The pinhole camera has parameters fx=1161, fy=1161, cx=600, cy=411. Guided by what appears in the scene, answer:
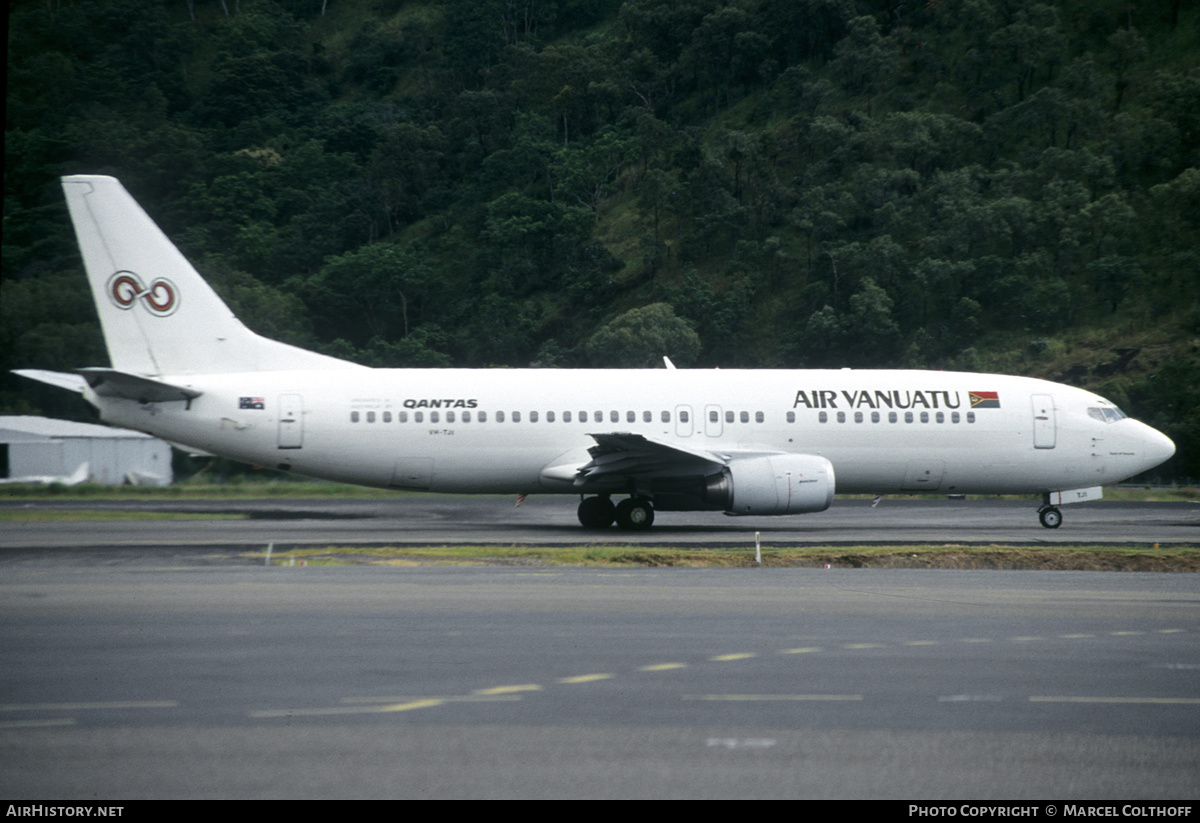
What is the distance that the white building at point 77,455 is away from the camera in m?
43.5

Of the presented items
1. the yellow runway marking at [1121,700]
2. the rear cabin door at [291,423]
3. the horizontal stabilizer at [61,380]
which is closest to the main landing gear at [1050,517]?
the rear cabin door at [291,423]

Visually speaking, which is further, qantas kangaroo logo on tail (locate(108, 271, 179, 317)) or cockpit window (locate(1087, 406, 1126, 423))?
cockpit window (locate(1087, 406, 1126, 423))

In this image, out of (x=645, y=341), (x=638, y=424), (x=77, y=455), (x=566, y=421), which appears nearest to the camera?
(x=566, y=421)

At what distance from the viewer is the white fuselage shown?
25.6m

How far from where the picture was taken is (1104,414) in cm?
2853

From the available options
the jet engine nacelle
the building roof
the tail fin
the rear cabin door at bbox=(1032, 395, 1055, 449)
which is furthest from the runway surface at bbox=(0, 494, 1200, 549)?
the building roof

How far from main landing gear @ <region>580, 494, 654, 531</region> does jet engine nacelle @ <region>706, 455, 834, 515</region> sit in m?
1.72

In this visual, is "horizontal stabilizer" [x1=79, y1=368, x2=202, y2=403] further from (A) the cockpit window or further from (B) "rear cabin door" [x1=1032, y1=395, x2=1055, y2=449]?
(A) the cockpit window

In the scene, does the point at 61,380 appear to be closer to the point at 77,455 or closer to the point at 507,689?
the point at 77,455

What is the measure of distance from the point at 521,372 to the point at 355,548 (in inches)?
313

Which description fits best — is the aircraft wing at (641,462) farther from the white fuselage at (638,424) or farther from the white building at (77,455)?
the white building at (77,455)

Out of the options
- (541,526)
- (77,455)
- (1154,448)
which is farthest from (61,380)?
(1154,448)

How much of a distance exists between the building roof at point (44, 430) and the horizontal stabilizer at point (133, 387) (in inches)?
789

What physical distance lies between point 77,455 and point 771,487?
30471 mm
